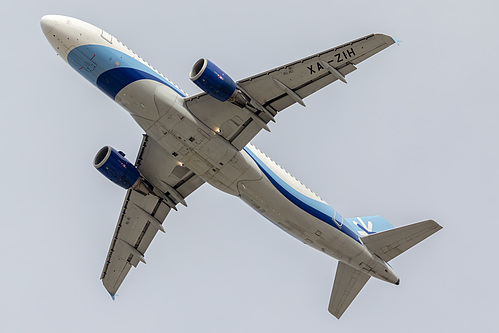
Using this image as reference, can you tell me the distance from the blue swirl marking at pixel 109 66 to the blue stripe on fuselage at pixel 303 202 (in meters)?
7.54

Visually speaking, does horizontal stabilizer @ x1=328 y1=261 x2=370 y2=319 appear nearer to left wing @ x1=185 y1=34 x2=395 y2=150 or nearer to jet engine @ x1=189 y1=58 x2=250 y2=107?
left wing @ x1=185 y1=34 x2=395 y2=150

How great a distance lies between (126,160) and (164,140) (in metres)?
4.31

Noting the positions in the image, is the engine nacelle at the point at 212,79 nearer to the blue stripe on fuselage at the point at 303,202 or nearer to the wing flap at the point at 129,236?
the blue stripe on fuselage at the point at 303,202

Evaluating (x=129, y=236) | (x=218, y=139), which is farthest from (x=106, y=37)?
(x=129, y=236)

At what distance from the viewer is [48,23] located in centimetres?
3419

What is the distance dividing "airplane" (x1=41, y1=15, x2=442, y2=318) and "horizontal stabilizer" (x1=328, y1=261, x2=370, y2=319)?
1.38m

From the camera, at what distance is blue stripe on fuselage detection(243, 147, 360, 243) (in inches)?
1480

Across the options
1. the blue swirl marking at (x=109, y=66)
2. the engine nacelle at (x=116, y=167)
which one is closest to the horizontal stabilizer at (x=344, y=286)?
the engine nacelle at (x=116, y=167)

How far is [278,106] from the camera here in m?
36.1

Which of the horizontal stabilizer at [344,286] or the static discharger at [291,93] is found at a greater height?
the static discharger at [291,93]

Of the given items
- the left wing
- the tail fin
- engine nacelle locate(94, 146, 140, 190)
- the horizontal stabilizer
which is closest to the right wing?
engine nacelle locate(94, 146, 140, 190)

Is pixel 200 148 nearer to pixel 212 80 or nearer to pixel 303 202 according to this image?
pixel 212 80

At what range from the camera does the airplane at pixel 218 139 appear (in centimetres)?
3422

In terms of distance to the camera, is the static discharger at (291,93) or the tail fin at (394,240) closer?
the static discharger at (291,93)
